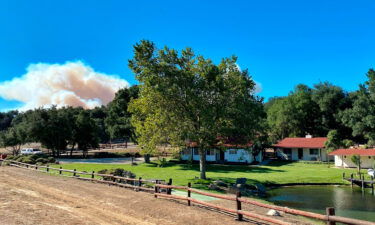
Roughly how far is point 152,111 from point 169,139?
3.56 m

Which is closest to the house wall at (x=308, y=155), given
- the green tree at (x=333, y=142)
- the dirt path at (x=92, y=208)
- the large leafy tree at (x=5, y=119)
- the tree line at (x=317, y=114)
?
the green tree at (x=333, y=142)

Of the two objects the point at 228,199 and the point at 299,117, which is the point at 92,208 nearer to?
the point at 228,199

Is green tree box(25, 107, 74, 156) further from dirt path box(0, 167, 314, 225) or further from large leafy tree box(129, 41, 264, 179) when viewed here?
dirt path box(0, 167, 314, 225)

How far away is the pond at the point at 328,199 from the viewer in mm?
24161

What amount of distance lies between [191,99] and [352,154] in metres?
29.0

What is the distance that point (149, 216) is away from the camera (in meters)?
15.1

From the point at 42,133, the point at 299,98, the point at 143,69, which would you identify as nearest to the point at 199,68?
the point at 143,69

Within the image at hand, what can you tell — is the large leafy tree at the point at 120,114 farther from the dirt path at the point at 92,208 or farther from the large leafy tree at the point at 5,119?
the large leafy tree at the point at 5,119

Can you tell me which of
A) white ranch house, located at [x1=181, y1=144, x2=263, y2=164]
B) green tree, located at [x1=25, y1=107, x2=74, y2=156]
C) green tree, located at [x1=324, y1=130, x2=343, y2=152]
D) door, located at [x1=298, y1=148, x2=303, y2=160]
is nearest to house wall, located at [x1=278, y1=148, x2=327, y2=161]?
door, located at [x1=298, y1=148, x2=303, y2=160]

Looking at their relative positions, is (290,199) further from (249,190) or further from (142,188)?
(142,188)

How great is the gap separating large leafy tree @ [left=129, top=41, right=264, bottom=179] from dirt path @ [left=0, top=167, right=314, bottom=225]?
33.2 ft

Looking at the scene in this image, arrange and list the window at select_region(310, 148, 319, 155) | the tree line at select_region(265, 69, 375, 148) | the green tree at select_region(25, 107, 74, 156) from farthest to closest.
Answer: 1. the tree line at select_region(265, 69, 375, 148)
2. the green tree at select_region(25, 107, 74, 156)
3. the window at select_region(310, 148, 319, 155)

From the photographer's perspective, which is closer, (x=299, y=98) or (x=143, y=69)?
(x=143, y=69)

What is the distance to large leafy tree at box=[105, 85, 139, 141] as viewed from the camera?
57.2 meters
